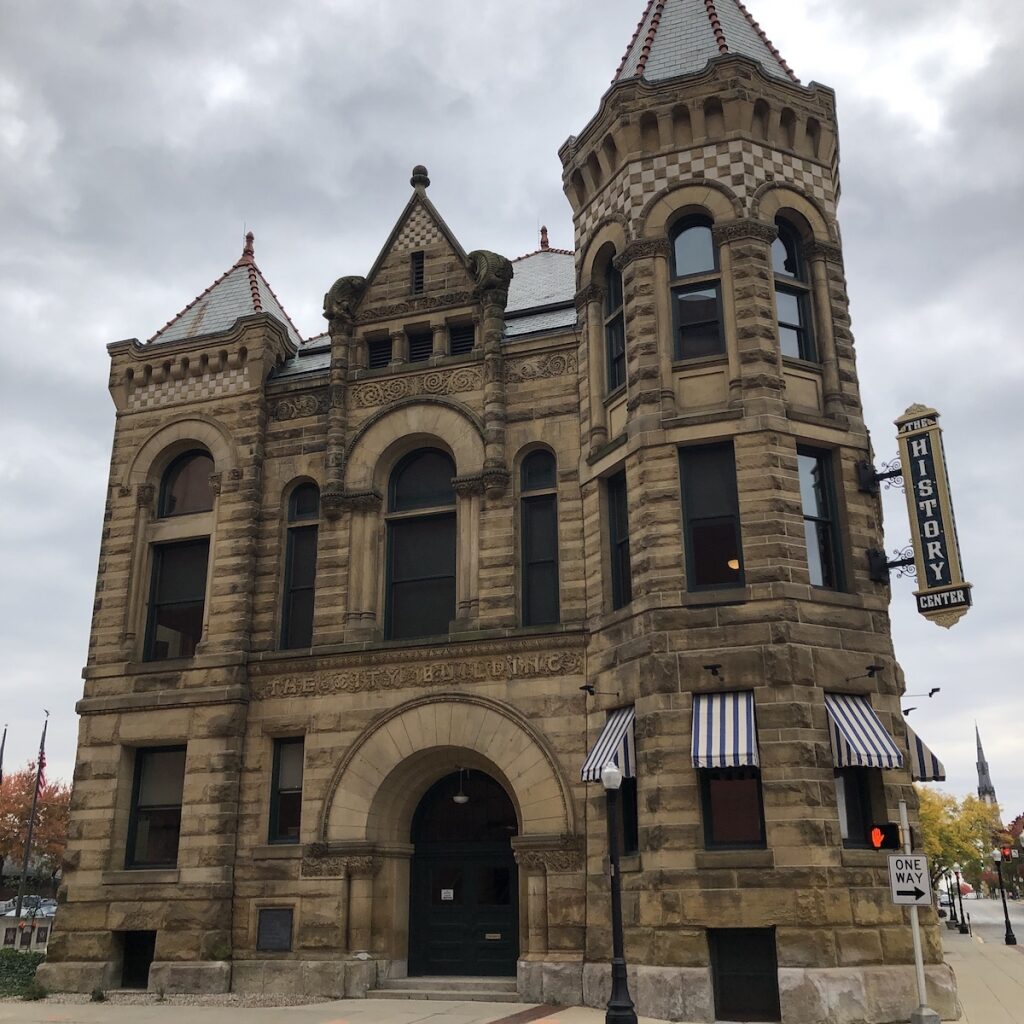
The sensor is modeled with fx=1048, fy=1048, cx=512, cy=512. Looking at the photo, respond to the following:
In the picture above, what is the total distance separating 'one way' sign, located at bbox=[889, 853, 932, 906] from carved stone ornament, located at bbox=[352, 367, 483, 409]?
43.1ft

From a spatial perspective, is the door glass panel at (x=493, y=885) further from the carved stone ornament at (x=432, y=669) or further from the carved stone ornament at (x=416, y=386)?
the carved stone ornament at (x=416, y=386)

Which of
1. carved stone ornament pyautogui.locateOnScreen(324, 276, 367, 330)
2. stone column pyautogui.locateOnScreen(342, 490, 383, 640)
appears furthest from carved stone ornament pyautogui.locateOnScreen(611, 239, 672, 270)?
A: stone column pyautogui.locateOnScreen(342, 490, 383, 640)

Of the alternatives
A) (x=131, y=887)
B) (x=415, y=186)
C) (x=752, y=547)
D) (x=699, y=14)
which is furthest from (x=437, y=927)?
(x=699, y=14)

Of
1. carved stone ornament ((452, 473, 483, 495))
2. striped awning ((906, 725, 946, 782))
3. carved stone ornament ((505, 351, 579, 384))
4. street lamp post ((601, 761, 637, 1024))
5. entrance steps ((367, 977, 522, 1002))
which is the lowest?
entrance steps ((367, 977, 522, 1002))

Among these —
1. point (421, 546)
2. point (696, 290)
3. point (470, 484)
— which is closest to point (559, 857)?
point (421, 546)

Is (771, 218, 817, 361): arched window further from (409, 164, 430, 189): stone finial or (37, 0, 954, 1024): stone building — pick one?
(409, 164, 430, 189): stone finial

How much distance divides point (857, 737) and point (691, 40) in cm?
1540

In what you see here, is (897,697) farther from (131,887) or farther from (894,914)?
(131,887)

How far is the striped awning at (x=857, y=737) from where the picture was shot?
16.8 meters

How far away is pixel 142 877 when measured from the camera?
21.8 metres

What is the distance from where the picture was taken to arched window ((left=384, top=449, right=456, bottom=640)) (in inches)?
891

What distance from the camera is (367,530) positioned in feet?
76.1

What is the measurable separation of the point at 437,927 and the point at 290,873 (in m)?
3.16

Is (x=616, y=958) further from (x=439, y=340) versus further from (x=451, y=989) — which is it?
(x=439, y=340)
